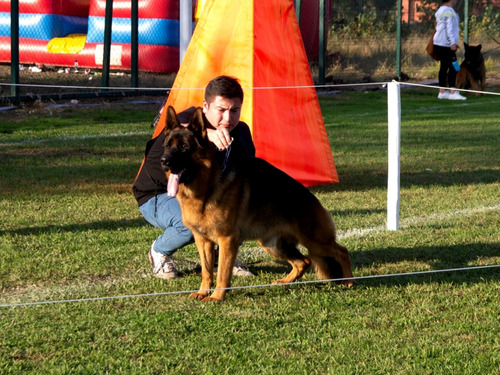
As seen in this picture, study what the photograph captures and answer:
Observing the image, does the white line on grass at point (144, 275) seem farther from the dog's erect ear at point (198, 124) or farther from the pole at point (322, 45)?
the pole at point (322, 45)

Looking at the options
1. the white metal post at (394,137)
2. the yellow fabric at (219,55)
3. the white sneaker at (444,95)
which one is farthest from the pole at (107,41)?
the white metal post at (394,137)

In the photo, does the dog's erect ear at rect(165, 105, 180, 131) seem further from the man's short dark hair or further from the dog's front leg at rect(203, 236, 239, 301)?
the dog's front leg at rect(203, 236, 239, 301)

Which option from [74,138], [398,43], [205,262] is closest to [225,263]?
[205,262]

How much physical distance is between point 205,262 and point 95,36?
16.7 meters

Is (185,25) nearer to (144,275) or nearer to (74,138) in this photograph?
(74,138)

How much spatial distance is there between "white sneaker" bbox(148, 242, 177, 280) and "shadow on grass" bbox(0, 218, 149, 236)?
160 centimetres

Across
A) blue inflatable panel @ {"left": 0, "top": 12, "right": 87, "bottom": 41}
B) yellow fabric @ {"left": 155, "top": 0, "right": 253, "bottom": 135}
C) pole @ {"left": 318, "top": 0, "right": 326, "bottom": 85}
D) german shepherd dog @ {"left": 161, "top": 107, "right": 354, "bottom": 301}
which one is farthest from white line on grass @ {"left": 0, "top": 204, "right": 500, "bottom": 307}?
blue inflatable panel @ {"left": 0, "top": 12, "right": 87, "bottom": 41}

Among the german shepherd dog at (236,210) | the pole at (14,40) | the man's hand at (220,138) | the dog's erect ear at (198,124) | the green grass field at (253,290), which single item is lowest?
the green grass field at (253,290)

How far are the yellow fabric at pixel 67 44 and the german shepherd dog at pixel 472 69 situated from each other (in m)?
9.65

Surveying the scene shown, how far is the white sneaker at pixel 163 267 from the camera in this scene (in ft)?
18.4

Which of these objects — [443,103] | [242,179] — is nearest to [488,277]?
[242,179]

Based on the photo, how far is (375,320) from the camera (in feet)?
15.6

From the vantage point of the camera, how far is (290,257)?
546 centimetres

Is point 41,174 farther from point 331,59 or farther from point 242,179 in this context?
point 331,59
